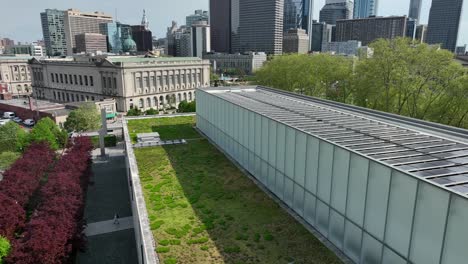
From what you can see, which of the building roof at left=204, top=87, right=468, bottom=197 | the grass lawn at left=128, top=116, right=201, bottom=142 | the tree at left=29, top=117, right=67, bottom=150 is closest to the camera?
the building roof at left=204, top=87, right=468, bottom=197

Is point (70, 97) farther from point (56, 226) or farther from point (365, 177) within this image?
point (365, 177)

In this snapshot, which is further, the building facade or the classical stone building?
the building facade

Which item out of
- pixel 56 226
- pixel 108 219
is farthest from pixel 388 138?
pixel 108 219

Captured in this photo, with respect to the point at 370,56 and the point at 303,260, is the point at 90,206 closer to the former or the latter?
the point at 303,260

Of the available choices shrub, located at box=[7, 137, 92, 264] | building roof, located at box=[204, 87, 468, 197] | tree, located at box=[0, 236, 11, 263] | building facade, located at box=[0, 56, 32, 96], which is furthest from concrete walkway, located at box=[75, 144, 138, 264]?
building facade, located at box=[0, 56, 32, 96]

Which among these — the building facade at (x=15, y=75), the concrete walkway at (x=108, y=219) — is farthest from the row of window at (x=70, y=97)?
the concrete walkway at (x=108, y=219)

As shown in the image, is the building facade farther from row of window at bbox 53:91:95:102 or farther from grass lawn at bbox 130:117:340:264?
grass lawn at bbox 130:117:340:264

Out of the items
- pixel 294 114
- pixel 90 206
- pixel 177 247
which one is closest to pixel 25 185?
pixel 90 206
